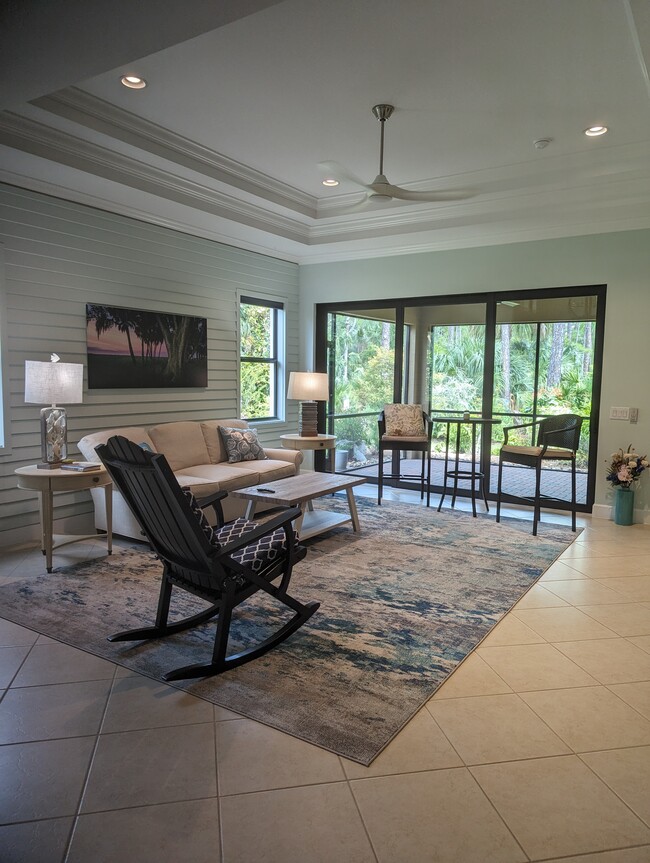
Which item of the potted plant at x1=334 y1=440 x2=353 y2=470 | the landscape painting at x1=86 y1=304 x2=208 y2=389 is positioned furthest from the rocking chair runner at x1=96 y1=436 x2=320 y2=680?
the potted plant at x1=334 y1=440 x2=353 y2=470

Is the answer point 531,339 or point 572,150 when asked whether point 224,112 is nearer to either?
point 572,150

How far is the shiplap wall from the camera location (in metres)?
4.25

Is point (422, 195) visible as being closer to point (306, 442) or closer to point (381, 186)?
point (381, 186)

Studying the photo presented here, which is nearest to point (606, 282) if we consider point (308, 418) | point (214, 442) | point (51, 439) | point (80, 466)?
point (308, 418)

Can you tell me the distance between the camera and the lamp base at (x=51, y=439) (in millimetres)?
4039

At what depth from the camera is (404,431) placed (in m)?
6.04

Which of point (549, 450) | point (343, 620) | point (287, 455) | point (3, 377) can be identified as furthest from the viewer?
point (287, 455)

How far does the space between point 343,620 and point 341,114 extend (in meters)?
3.17

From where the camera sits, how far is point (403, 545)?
4.51m

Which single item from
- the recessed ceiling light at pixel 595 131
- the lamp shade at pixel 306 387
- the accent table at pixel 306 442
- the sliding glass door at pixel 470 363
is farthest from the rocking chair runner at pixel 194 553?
the sliding glass door at pixel 470 363

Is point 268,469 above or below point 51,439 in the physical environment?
below

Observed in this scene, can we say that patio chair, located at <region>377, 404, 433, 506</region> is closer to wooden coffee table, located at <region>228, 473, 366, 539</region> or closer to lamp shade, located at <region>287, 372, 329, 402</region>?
lamp shade, located at <region>287, 372, 329, 402</region>

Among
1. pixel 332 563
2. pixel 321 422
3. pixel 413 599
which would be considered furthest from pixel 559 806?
pixel 321 422

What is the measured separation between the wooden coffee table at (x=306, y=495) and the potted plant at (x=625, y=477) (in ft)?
7.51
